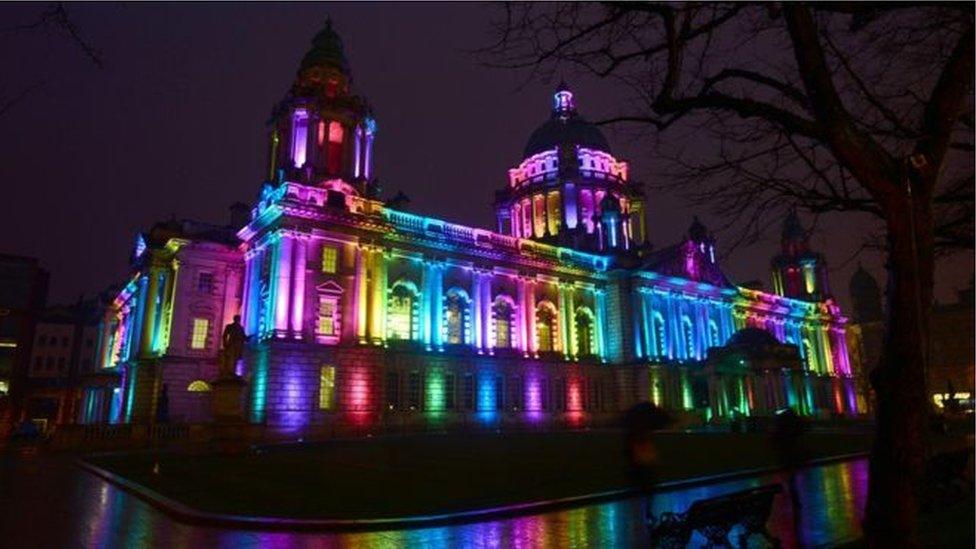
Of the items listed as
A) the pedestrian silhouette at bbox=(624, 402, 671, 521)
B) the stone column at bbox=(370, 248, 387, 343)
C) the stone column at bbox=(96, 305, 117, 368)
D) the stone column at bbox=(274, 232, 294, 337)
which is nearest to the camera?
the pedestrian silhouette at bbox=(624, 402, 671, 521)

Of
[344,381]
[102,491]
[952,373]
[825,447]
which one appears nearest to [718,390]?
[825,447]

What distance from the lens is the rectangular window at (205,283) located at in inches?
1810

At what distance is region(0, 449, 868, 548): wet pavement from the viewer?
9.98 metres

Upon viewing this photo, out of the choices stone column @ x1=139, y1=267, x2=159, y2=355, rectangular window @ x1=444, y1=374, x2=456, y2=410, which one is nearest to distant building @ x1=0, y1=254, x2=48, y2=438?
stone column @ x1=139, y1=267, x2=159, y2=355

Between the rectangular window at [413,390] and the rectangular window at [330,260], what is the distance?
876cm

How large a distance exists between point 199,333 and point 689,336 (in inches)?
1716

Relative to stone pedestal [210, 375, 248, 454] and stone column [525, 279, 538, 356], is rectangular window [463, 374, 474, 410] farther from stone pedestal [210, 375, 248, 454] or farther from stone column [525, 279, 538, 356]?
stone pedestal [210, 375, 248, 454]

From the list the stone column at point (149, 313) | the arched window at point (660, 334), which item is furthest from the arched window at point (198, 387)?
the arched window at point (660, 334)

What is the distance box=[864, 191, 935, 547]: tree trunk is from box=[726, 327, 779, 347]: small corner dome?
51917 mm

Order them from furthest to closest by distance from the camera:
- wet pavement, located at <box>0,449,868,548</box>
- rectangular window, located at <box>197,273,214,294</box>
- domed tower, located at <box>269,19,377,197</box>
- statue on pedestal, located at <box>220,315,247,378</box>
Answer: rectangular window, located at <box>197,273,214,294</box> < domed tower, located at <box>269,19,377,197</box> < statue on pedestal, located at <box>220,315,247,378</box> < wet pavement, located at <box>0,449,868,548</box>

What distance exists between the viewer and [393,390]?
41062 millimetres

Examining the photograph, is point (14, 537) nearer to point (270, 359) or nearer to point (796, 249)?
point (270, 359)

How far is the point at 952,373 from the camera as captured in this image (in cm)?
9612

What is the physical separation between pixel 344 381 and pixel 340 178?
48.2ft
